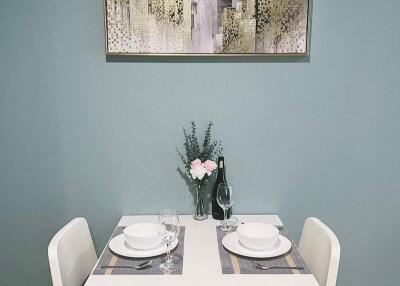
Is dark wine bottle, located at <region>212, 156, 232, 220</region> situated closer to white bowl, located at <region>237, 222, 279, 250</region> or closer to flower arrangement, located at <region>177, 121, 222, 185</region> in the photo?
flower arrangement, located at <region>177, 121, 222, 185</region>

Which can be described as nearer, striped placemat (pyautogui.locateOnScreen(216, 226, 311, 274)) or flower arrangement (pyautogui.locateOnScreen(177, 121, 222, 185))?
striped placemat (pyautogui.locateOnScreen(216, 226, 311, 274))

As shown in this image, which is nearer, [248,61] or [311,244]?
[311,244]

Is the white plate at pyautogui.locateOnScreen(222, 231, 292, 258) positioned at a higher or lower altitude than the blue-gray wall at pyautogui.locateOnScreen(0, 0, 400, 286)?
lower

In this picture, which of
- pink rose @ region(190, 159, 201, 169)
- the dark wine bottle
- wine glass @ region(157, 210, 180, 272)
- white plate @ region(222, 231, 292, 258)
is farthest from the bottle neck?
wine glass @ region(157, 210, 180, 272)

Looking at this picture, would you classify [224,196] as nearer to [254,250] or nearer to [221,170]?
[221,170]

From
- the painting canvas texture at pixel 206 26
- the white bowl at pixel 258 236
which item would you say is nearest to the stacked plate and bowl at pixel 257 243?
the white bowl at pixel 258 236

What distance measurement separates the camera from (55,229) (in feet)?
6.32

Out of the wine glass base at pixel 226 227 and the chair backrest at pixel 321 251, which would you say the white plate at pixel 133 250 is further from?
the chair backrest at pixel 321 251

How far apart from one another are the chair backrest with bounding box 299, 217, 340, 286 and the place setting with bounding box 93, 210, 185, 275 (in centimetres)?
53

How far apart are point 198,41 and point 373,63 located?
2.68 feet

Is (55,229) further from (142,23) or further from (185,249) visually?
(142,23)

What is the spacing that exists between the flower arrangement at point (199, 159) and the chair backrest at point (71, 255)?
504mm

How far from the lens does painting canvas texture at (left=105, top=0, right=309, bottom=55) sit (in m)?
1.71

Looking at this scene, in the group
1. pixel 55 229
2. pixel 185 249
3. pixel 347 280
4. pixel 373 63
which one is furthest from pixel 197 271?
pixel 373 63
